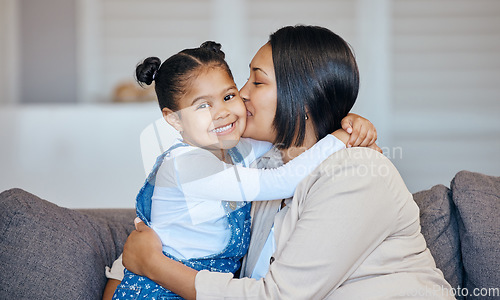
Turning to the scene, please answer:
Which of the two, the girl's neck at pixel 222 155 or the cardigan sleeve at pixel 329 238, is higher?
the girl's neck at pixel 222 155

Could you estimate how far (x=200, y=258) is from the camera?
61.2 inches

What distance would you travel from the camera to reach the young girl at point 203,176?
4.97ft

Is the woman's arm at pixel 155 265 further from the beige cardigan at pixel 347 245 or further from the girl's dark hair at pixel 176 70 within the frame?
the girl's dark hair at pixel 176 70

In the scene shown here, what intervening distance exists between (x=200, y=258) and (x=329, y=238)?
16.7 inches

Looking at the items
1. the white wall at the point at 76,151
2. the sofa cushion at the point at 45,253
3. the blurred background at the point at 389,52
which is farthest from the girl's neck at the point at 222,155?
the blurred background at the point at 389,52

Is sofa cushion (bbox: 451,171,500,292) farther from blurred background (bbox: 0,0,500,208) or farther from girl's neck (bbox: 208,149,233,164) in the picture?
blurred background (bbox: 0,0,500,208)

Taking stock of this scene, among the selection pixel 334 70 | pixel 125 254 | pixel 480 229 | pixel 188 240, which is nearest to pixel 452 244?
pixel 480 229

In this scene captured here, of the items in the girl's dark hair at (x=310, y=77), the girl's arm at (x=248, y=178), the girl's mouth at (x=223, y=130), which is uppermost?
the girl's dark hair at (x=310, y=77)

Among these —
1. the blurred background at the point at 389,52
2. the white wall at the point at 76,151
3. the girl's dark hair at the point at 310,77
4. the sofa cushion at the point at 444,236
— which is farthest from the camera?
the blurred background at the point at 389,52

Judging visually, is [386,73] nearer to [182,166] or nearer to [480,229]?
[480,229]

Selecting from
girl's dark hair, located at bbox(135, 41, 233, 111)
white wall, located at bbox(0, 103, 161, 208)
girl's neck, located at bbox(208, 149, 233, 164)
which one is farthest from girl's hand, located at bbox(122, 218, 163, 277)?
white wall, located at bbox(0, 103, 161, 208)

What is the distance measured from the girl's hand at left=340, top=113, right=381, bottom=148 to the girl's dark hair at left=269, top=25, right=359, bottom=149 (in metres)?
0.07

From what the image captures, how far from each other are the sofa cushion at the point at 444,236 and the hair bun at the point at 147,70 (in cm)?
99

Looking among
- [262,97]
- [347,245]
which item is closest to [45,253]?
[262,97]
